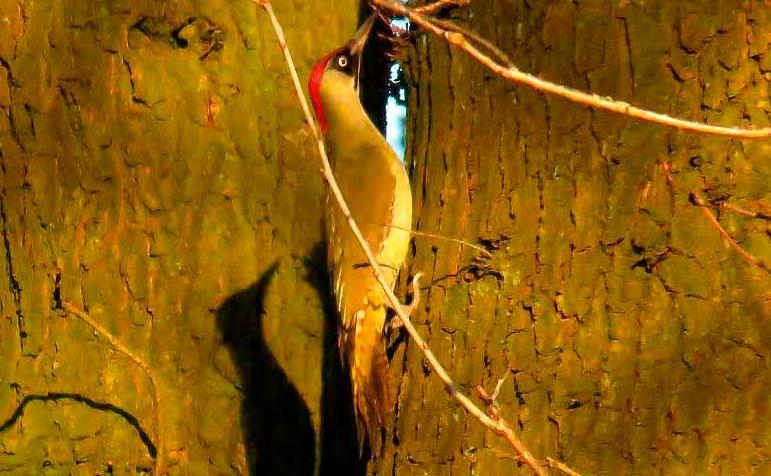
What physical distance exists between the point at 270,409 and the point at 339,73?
→ 1149 millimetres

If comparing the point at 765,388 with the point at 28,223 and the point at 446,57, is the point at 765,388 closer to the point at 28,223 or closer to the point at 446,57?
the point at 446,57

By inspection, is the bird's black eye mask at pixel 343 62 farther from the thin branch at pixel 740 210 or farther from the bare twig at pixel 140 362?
the thin branch at pixel 740 210

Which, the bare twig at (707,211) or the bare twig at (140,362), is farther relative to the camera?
the bare twig at (140,362)

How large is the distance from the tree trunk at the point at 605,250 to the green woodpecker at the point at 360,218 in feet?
1.62

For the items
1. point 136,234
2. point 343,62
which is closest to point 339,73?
point 343,62

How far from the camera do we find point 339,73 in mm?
3342

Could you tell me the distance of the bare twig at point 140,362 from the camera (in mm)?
2877

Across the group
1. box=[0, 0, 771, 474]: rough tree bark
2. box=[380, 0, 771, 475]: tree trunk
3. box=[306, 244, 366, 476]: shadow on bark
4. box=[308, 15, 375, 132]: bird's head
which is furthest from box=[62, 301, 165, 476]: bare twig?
box=[308, 15, 375, 132]: bird's head

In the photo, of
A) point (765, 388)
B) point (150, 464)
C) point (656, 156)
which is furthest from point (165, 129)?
point (765, 388)

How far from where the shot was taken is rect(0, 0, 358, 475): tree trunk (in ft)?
9.80

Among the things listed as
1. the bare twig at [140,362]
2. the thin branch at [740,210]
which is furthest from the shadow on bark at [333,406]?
the thin branch at [740,210]

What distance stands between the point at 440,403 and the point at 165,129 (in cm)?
121

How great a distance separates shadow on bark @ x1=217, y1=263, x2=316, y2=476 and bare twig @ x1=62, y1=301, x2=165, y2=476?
0.26 metres

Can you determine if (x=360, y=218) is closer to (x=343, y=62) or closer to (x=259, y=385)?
(x=343, y=62)
